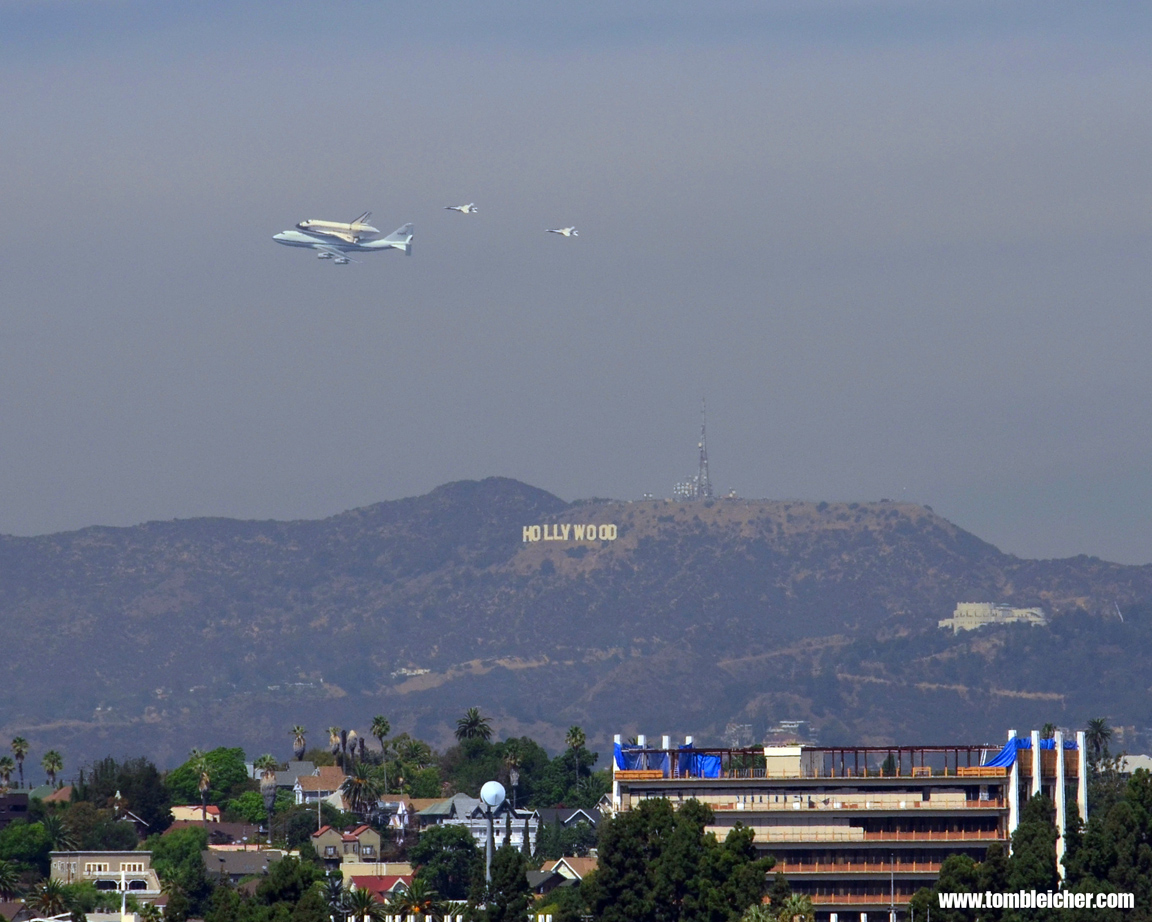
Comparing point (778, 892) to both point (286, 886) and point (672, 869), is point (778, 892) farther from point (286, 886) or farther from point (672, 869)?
point (286, 886)

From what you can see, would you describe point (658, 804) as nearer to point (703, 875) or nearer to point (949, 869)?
point (703, 875)

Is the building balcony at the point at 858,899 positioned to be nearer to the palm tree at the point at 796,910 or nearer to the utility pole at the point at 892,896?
the utility pole at the point at 892,896

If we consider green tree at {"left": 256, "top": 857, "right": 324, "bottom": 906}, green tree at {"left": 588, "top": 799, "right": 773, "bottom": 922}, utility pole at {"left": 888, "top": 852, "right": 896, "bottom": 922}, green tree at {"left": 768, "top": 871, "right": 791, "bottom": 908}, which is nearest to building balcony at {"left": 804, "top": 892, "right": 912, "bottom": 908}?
utility pole at {"left": 888, "top": 852, "right": 896, "bottom": 922}

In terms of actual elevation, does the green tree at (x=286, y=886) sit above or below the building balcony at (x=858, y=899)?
above

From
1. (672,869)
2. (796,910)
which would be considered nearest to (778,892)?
(796,910)

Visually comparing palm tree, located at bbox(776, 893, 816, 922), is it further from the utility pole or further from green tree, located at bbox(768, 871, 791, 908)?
the utility pole

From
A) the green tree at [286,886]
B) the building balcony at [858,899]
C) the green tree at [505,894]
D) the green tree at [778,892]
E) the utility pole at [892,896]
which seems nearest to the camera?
the green tree at [778,892]

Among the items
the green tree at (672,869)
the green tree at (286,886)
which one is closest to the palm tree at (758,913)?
the green tree at (672,869)

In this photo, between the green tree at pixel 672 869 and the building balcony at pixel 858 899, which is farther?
the building balcony at pixel 858 899

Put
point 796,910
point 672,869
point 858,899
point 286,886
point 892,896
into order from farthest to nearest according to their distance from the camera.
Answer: point 858,899
point 892,896
point 286,886
point 672,869
point 796,910

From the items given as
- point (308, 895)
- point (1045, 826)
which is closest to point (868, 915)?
point (1045, 826)

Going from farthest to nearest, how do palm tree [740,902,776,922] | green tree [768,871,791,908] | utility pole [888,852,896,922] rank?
utility pole [888,852,896,922] < green tree [768,871,791,908] < palm tree [740,902,776,922]
